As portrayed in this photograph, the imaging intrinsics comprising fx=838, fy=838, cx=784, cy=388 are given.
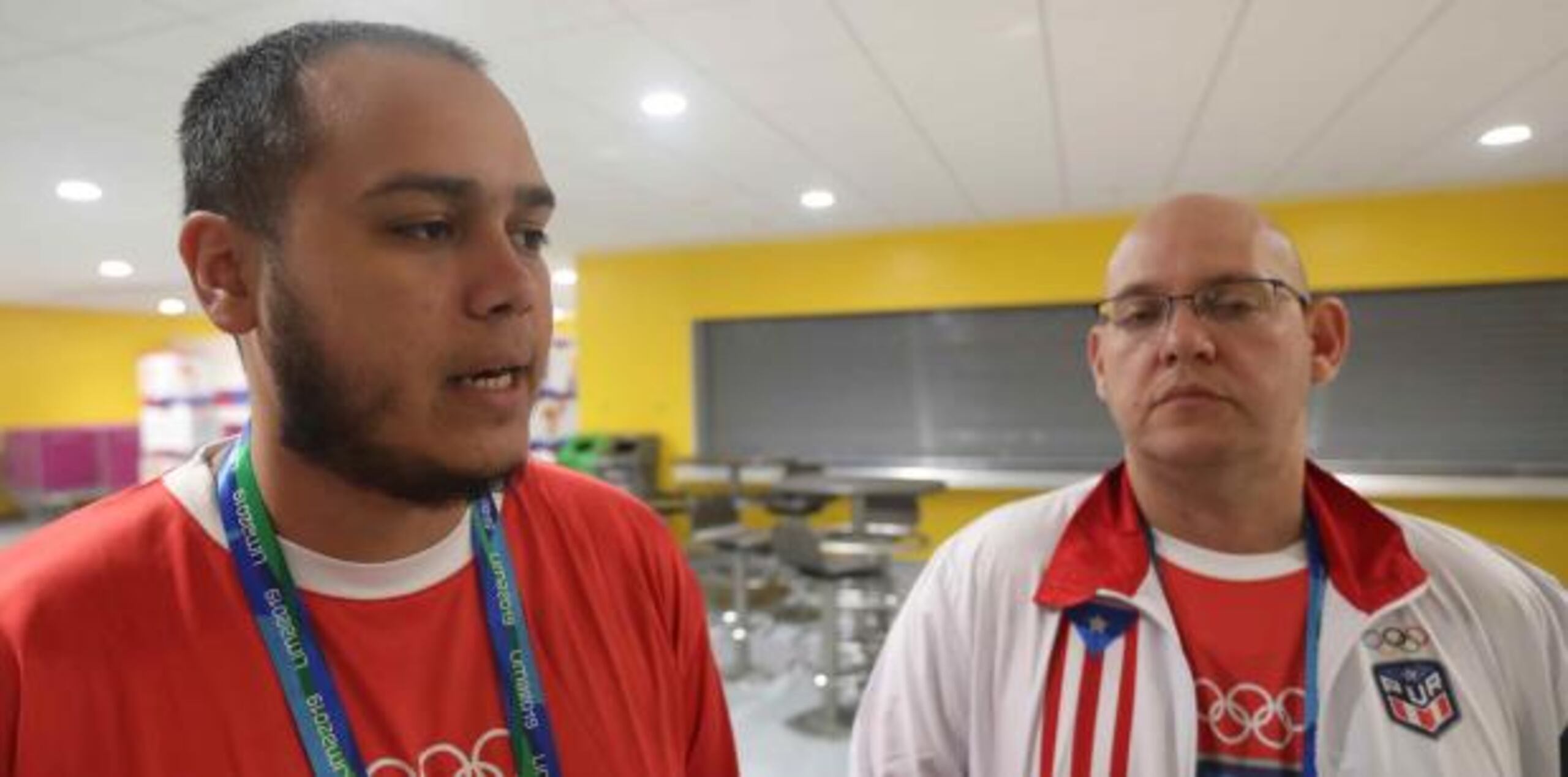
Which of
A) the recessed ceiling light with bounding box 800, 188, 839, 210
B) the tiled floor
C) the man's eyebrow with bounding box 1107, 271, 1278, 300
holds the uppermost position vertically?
the recessed ceiling light with bounding box 800, 188, 839, 210

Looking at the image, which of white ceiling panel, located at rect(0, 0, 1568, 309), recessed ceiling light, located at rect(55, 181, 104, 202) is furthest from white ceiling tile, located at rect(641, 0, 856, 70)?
recessed ceiling light, located at rect(55, 181, 104, 202)

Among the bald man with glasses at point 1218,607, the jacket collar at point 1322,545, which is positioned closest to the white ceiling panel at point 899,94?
the bald man with glasses at point 1218,607

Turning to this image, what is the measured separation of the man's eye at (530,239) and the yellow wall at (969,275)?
575 cm

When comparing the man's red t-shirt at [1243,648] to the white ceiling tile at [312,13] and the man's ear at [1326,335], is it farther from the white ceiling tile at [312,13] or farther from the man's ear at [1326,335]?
the white ceiling tile at [312,13]

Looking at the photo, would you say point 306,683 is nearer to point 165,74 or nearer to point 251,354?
point 251,354

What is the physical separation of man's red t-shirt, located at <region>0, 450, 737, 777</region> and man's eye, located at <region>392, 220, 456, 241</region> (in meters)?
0.25

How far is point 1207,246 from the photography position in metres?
1.23

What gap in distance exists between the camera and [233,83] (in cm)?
80

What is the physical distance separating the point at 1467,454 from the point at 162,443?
1306cm

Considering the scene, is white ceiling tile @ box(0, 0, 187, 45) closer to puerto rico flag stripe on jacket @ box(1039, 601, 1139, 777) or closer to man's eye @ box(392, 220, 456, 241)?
man's eye @ box(392, 220, 456, 241)

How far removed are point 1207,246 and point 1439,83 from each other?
3255 mm

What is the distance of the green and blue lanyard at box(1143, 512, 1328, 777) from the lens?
108cm

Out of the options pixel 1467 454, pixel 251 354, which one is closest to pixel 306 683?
pixel 251 354

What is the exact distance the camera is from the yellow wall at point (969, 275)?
5.32 metres
